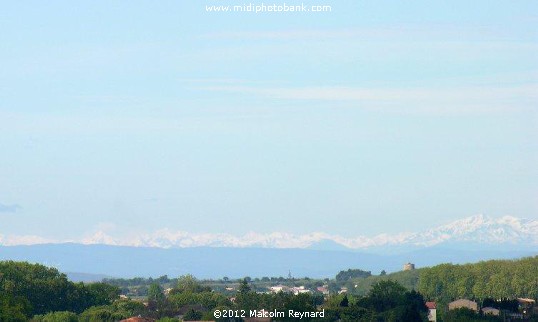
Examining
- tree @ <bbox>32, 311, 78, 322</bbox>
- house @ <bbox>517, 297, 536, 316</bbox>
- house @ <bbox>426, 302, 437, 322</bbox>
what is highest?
house @ <bbox>517, 297, 536, 316</bbox>

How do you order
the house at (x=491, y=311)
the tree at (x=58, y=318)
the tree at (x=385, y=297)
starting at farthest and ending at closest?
the house at (x=491, y=311), the tree at (x=385, y=297), the tree at (x=58, y=318)

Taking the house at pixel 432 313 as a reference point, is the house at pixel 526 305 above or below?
above

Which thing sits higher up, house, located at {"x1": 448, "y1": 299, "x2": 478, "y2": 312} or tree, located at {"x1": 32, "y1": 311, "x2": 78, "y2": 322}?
house, located at {"x1": 448, "y1": 299, "x2": 478, "y2": 312}

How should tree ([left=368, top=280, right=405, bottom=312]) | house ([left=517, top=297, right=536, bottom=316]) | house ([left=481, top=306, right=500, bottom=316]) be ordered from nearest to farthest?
tree ([left=368, top=280, right=405, bottom=312]) → house ([left=481, top=306, right=500, bottom=316]) → house ([left=517, top=297, right=536, bottom=316])

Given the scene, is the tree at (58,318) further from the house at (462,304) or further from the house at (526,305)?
the house at (462,304)

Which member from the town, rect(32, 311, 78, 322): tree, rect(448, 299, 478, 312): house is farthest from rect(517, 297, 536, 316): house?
rect(32, 311, 78, 322): tree

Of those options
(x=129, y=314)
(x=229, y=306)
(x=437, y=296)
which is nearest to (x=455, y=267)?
(x=437, y=296)

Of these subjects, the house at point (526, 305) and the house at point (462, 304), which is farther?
the house at point (462, 304)

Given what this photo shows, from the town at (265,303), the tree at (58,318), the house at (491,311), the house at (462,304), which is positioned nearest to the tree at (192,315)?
the town at (265,303)

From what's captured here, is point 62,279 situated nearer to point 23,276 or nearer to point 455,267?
point 23,276

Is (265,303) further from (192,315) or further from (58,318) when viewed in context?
(58,318)

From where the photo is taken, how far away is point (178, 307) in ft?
429

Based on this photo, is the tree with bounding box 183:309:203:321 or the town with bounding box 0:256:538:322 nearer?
the town with bounding box 0:256:538:322

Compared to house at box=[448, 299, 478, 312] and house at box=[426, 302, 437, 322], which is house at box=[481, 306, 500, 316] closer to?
house at box=[426, 302, 437, 322]
